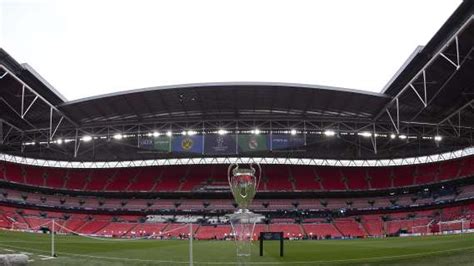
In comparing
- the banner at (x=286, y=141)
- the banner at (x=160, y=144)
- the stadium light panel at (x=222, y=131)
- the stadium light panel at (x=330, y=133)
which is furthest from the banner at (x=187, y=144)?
the stadium light panel at (x=330, y=133)

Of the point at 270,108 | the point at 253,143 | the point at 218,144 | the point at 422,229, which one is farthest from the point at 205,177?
the point at 422,229

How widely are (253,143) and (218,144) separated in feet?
12.8

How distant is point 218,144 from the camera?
4722cm

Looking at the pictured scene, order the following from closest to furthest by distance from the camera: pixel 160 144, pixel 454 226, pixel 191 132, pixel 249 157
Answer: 1. pixel 454 226
2. pixel 160 144
3. pixel 191 132
4. pixel 249 157

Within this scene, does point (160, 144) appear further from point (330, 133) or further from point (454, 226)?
point (454, 226)

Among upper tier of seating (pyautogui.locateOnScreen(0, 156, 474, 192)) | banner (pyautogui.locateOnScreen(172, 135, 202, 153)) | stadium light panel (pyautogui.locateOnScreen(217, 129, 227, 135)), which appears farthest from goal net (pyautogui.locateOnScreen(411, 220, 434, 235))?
banner (pyautogui.locateOnScreen(172, 135, 202, 153))

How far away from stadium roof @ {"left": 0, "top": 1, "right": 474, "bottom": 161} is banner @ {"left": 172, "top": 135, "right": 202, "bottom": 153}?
1.04 metres

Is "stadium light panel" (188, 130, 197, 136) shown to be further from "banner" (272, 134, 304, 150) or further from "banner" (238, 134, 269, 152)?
"banner" (272, 134, 304, 150)

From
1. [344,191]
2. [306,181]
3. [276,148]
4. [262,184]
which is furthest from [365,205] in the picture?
[276,148]

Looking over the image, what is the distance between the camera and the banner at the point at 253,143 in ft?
151

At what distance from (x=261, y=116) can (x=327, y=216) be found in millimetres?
21445

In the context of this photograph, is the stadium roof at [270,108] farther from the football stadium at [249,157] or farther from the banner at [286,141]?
the banner at [286,141]

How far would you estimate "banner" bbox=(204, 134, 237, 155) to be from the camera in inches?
1843

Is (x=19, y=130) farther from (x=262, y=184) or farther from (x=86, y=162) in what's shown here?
(x=262, y=184)
